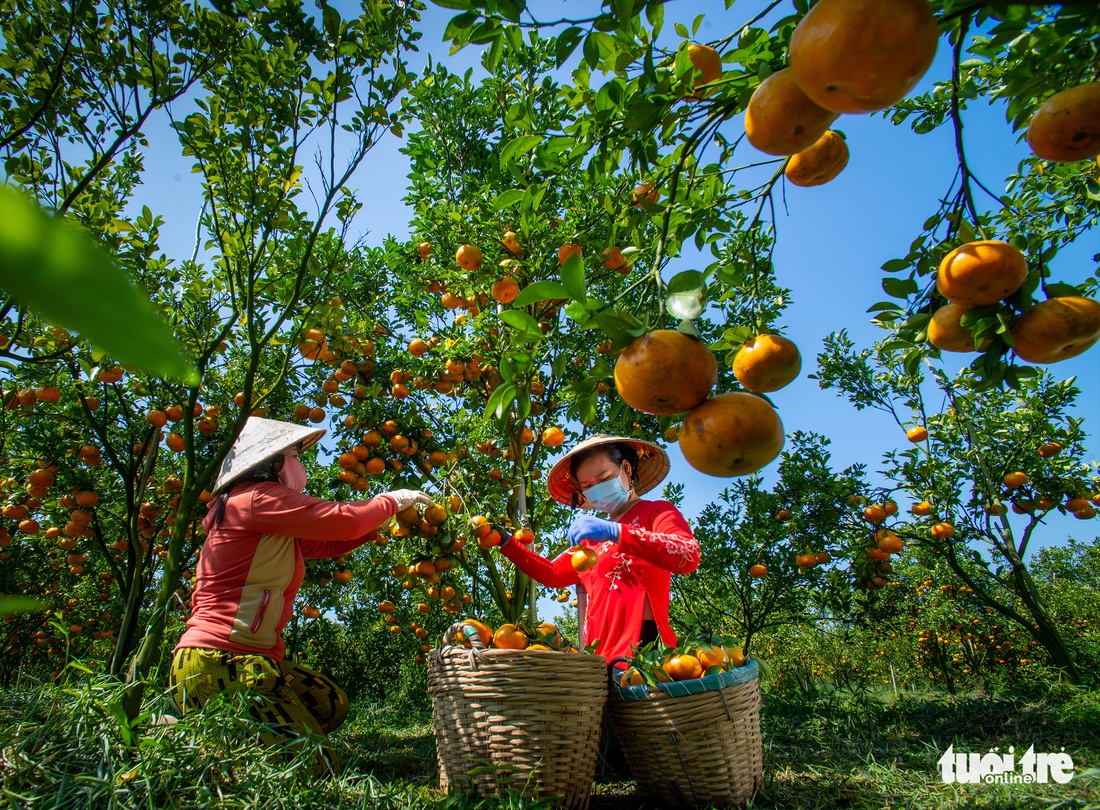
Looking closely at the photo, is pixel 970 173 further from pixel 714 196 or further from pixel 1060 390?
pixel 1060 390

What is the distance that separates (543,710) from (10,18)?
3323mm

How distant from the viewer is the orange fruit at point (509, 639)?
2098 millimetres

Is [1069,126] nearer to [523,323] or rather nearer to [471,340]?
[523,323]

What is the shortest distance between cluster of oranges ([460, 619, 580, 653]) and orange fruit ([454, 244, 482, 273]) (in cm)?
202

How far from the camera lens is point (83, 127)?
2658 mm

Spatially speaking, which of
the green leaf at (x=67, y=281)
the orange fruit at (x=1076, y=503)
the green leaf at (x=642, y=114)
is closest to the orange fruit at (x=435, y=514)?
the green leaf at (x=642, y=114)

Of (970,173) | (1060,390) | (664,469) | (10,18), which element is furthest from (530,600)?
(1060,390)

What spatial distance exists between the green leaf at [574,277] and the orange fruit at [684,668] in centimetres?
Answer: 148

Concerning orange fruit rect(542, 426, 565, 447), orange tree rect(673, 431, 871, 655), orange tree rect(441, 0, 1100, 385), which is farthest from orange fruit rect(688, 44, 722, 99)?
orange tree rect(673, 431, 871, 655)

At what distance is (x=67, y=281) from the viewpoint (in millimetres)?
141

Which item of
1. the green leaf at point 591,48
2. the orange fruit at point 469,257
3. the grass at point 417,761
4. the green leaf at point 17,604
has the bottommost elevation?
the grass at point 417,761

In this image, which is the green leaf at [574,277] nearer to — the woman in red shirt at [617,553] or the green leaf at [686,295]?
the green leaf at [686,295]

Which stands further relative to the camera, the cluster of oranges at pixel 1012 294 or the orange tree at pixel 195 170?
the orange tree at pixel 195 170

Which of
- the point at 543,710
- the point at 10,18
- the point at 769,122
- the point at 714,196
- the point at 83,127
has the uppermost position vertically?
the point at 10,18
